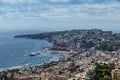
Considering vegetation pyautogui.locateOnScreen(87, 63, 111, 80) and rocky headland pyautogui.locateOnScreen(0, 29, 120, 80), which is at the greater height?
vegetation pyautogui.locateOnScreen(87, 63, 111, 80)

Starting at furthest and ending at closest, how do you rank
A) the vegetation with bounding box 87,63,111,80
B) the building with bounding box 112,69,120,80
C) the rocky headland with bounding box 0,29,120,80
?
the rocky headland with bounding box 0,29,120,80 → the building with bounding box 112,69,120,80 → the vegetation with bounding box 87,63,111,80

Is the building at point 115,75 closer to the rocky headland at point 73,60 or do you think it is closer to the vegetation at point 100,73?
the vegetation at point 100,73

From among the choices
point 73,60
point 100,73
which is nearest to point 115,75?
point 100,73

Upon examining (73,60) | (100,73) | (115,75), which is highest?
(100,73)

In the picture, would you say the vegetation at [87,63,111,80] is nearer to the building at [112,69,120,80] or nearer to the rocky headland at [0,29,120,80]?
the building at [112,69,120,80]

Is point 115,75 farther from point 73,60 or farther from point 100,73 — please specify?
point 73,60

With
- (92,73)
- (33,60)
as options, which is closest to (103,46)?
(33,60)

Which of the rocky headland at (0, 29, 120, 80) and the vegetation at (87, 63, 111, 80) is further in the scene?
the rocky headland at (0, 29, 120, 80)

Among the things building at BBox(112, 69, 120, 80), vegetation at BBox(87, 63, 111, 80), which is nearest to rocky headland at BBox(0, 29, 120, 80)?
vegetation at BBox(87, 63, 111, 80)

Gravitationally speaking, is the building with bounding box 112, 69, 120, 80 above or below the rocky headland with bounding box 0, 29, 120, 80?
above

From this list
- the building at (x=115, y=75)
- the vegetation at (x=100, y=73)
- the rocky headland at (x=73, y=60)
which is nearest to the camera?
the vegetation at (x=100, y=73)

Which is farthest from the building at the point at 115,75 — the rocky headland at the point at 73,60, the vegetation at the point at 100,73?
the rocky headland at the point at 73,60

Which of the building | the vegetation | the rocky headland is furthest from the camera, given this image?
the rocky headland
